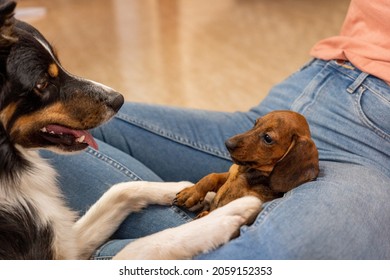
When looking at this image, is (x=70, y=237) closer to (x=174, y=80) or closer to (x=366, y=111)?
(x=366, y=111)

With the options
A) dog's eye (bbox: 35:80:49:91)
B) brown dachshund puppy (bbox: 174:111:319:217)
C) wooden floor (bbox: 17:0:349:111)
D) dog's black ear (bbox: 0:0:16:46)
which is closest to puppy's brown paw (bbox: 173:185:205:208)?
brown dachshund puppy (bbox: 174:111:319:217)

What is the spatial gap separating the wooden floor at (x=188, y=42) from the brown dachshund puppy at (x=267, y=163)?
198cm

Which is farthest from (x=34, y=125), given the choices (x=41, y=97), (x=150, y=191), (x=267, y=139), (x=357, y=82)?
(x=357, y=82)

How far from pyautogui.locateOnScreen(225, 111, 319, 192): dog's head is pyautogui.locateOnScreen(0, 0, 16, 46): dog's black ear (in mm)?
724

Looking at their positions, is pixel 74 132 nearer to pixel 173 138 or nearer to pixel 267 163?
pixel 173 138

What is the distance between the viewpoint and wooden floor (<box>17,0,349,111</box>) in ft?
12.7

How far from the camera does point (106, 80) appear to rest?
13.2 ft

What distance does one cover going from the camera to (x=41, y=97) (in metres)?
1.42

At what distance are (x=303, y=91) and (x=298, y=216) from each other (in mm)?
715

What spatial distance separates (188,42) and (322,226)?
3.90 meters

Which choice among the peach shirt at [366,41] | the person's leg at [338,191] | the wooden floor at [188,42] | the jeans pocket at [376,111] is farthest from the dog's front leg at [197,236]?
the wooden floor at [188,42]

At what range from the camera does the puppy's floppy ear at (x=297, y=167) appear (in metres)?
1.38

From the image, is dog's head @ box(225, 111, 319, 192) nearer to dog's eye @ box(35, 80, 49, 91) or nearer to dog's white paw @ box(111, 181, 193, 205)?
dog's white paw @ box(111, 181, 193, 205)
